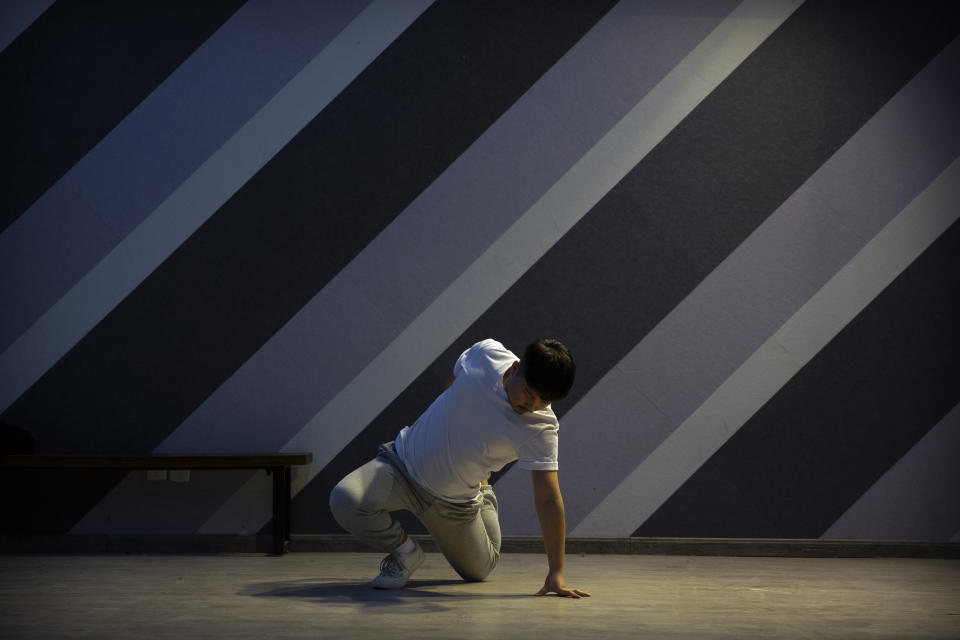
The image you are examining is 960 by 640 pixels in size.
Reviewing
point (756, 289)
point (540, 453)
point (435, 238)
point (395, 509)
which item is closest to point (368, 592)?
point (395, 509)

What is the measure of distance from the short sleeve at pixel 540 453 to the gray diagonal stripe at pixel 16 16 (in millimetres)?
3094

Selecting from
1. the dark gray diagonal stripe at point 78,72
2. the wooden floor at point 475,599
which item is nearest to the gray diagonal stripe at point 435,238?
the wooden floor at point 475,599

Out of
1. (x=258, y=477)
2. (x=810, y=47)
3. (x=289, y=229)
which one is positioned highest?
(x=810, y=47)

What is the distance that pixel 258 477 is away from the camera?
3.97 m

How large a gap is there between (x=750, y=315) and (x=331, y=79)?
2.14m

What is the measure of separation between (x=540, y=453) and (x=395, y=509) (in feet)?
1.84

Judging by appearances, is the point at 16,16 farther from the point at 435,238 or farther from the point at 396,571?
the point at 396,571

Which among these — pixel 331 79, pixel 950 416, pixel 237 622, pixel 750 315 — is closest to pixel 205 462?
pixel 237 622

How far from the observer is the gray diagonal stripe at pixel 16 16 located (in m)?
4.09

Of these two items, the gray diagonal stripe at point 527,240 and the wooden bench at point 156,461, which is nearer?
the wooden bench at point 156,461

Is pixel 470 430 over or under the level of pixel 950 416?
under

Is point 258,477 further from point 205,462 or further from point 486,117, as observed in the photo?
point 486,117

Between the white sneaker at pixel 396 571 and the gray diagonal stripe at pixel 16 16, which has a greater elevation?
the gray diagonal stripe at pixel 16 16

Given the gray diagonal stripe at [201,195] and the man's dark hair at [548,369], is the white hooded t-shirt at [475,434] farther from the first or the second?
the gray diagonal stripe at [201,195]
